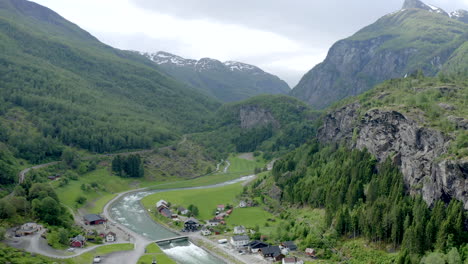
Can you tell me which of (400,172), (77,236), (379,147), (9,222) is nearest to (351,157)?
(379,147)

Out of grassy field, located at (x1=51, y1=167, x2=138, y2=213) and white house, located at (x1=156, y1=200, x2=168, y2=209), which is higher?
white house, located at (x1=156, y1=200, x2=168, y2=209)

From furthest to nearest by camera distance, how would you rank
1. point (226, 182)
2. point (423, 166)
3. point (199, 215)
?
1. point (226, 182)
2. point (199, 215)
3. point (423, 166)

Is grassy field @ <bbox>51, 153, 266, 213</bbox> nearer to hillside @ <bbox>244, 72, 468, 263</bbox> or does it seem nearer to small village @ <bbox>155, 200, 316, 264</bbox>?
small village @ <bbox>155, 200, 316, 264</bbox>

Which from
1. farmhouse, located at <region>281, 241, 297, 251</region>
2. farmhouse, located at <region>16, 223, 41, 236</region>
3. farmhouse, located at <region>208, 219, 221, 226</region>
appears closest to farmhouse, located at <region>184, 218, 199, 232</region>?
farmhouse, located at <region>208, 219, 221, 226</region>

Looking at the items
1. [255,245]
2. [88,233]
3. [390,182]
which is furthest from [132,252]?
[390,182]

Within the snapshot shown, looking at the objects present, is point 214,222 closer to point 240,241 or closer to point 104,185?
point 240,241

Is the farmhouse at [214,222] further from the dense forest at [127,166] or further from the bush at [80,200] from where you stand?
the dense forest at [127,166]

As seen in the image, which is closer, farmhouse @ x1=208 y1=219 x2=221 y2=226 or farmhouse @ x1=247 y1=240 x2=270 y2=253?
farmhouse @ x1=247 y1=240 x2=270 y2=253

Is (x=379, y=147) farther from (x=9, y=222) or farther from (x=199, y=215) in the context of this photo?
(x=9, y=222)
